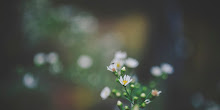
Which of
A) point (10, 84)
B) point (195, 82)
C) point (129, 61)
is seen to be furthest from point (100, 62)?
point (129, 61)

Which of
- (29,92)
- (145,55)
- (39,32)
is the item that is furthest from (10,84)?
(145,55)

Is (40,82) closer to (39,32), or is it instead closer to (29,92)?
(29,92)

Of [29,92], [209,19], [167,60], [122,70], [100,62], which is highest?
[209,19]

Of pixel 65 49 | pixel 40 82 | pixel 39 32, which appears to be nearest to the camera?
pixel 40 82

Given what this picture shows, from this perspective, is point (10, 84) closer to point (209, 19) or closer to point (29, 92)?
point (29, 92)

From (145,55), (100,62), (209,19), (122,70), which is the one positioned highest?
(209,19)

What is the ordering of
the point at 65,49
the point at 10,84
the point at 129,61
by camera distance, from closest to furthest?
the point at 129,61, the point at 10,84, the point at 65,49

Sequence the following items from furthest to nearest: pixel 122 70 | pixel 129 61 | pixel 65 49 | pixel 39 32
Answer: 1. pixel 65 49
2. pixel 39 32
3. pixel 129 61
4. pixel 122 70

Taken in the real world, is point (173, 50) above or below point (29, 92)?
above

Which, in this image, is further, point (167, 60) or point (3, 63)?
point (3, 63)
